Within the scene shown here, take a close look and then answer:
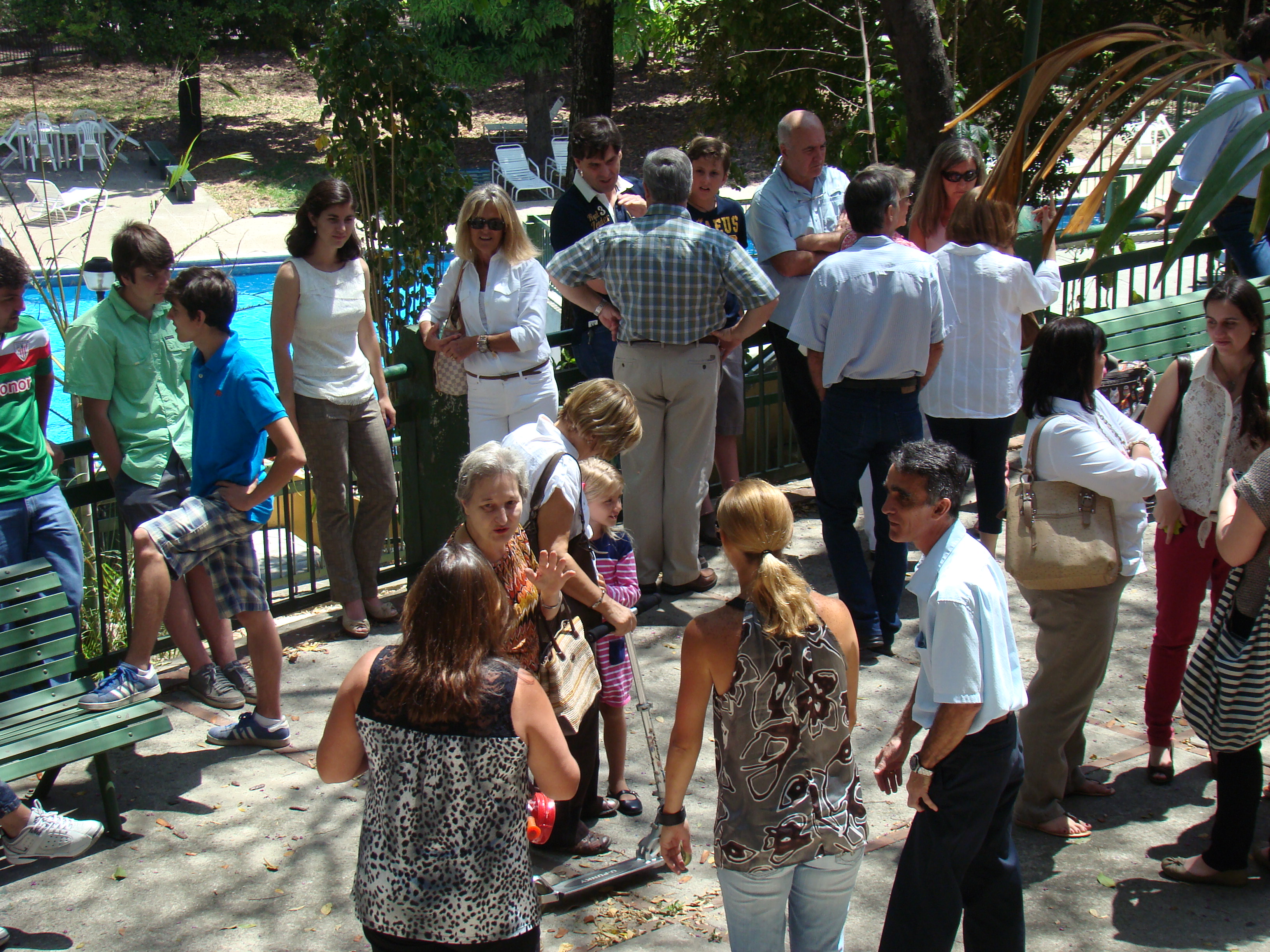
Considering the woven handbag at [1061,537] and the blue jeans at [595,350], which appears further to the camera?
the blue jeans at [595,350]

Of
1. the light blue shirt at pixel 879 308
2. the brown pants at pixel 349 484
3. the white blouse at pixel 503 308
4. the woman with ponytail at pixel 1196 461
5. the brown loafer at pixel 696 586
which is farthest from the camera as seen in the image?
the brown loafer at pixel 696 586

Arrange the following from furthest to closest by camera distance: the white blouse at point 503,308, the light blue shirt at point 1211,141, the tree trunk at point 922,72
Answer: the tree trunk at point 922,72
the white blouse at point 503,308
the light blue shirt at point 1211,141

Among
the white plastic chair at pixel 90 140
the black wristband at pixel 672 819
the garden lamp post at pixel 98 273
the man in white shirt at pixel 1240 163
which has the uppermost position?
the white plastic chair at pixel 90 140

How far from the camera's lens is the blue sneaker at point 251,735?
4.71 m

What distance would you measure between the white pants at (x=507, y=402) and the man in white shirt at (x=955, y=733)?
9.38 feet

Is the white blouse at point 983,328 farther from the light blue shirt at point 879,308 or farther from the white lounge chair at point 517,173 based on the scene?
the white lounge chair at point 517,173

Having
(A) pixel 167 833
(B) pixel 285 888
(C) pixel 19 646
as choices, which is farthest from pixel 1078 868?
(C) pixel 19 646

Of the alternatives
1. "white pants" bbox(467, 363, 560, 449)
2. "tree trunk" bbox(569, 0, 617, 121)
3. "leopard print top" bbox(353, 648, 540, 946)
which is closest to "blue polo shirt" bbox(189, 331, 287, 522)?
"white pants" bbox(467, 363, 560, 449)

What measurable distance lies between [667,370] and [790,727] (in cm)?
316

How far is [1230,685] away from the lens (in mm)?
3799

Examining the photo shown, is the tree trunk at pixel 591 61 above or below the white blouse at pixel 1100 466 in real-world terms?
above

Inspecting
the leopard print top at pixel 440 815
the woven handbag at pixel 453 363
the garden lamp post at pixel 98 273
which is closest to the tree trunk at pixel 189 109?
the garden lamp post at pixel 98 273

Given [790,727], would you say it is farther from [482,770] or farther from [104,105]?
[104,105]

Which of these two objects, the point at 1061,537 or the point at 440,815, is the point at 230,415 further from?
the point at 1061,537
